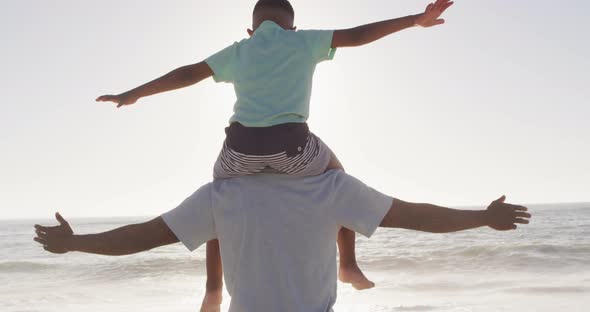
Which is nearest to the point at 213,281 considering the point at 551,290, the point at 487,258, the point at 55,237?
the point at 55,237

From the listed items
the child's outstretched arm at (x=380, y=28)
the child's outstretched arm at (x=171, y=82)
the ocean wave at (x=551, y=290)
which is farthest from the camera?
the ocean wave at (x=551, y=290)

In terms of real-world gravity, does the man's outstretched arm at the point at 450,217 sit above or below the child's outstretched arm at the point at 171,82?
below

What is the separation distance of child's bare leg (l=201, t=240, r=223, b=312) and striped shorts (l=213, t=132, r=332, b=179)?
370 millimetres

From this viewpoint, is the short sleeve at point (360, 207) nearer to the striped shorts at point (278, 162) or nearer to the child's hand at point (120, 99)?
the striped shorts at point (278, 162)

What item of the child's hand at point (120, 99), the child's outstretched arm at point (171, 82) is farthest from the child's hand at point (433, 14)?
the child's hand at point (120, 99)

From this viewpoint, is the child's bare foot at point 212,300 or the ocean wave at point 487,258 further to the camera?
the ocean wave at point 487,258

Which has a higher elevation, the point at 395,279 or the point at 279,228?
the point at 279,228

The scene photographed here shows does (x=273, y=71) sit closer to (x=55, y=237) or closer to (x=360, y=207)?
(x=360, y=207)

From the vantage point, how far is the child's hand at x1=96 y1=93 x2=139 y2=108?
2.37 meters

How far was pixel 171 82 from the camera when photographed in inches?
92.3

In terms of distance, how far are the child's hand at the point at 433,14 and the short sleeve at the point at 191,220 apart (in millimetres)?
1049

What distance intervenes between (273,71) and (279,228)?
1.97 ft

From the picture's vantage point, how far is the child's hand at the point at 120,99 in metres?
2.37

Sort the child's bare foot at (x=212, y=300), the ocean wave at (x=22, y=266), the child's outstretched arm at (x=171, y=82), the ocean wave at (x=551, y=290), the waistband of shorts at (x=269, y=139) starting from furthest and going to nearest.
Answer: the ocean wave at (x=22, y=266) → the ocean wave at (x=551, y=290) → the child's bare foot at (x=212, y=300) → the child's outstretched arm at (x=171, y=82) → the waistband of shorts at (x=269, y=139)
